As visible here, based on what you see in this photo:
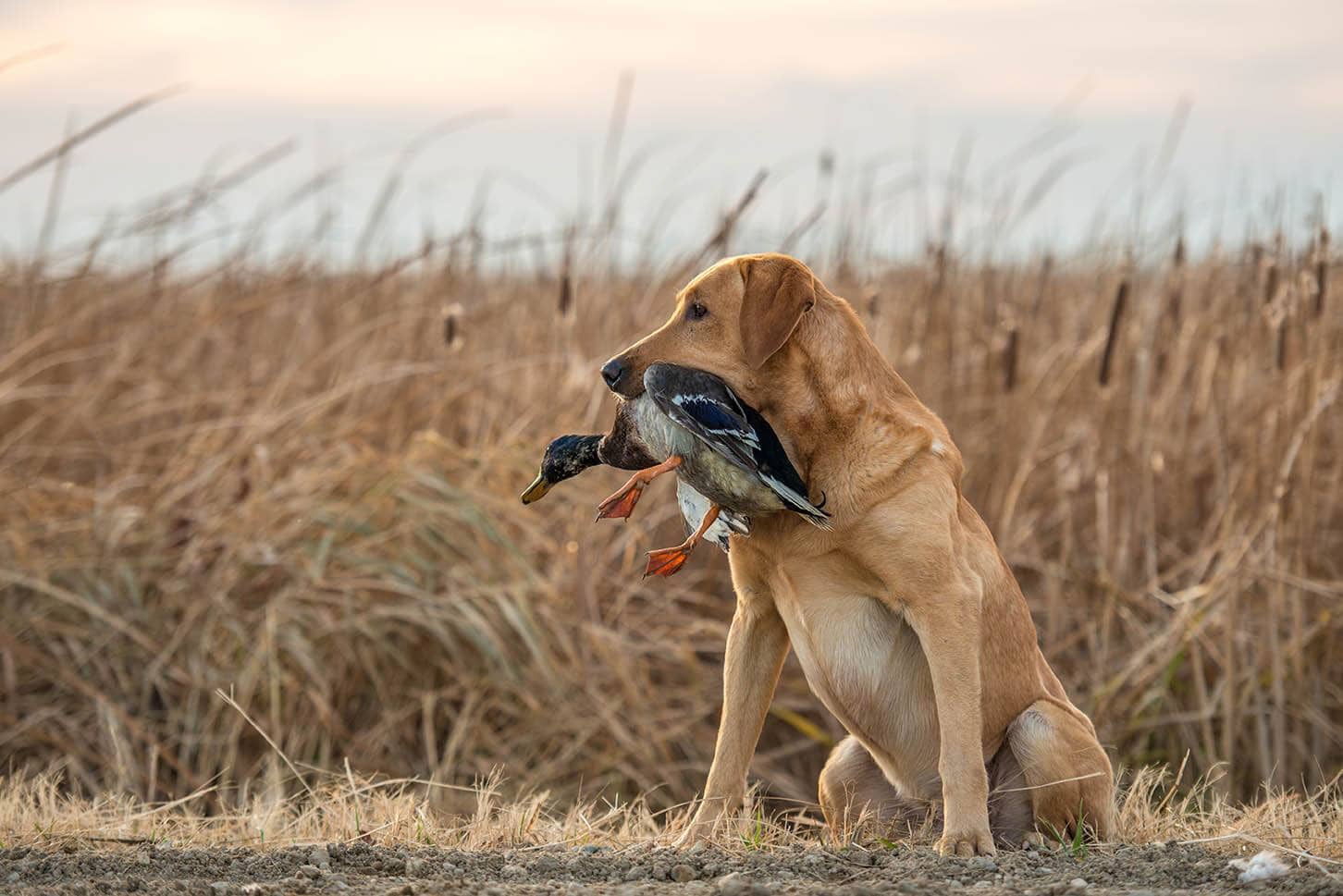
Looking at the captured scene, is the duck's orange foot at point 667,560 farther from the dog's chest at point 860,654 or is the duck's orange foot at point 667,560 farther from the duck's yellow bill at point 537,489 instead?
the duck's yellow bill at point 537,489

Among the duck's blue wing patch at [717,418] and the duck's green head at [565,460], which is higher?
the duck's blue wing patch at [717,418]

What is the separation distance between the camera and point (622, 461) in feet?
11.9

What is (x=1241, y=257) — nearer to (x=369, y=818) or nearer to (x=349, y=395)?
(x=349, y=395)

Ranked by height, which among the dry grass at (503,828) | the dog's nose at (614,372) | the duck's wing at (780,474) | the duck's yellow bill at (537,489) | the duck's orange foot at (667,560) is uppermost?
the dog's nose at (614,372)

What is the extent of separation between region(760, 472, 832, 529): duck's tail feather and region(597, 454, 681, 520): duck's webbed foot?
0.22 m

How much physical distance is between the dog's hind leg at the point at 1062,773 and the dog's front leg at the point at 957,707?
0.79 feet

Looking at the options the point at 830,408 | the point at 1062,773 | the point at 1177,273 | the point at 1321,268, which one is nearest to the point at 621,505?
the point at 830,408

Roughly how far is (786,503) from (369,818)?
1.47 m

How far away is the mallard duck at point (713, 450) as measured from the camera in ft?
10.5

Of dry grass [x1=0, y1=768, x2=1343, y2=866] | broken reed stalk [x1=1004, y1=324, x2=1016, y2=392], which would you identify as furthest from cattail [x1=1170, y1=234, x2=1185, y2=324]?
dry grass [x1=0, y1=768, x2=1343, y2=866]

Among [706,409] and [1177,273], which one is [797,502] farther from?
[1177,273]

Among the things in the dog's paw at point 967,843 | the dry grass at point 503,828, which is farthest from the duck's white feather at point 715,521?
the dog's paw at point 967,843

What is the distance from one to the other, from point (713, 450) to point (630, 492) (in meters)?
0.30

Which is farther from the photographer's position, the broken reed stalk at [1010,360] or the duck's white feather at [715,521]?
the broken reed stalk at [1010,360]
